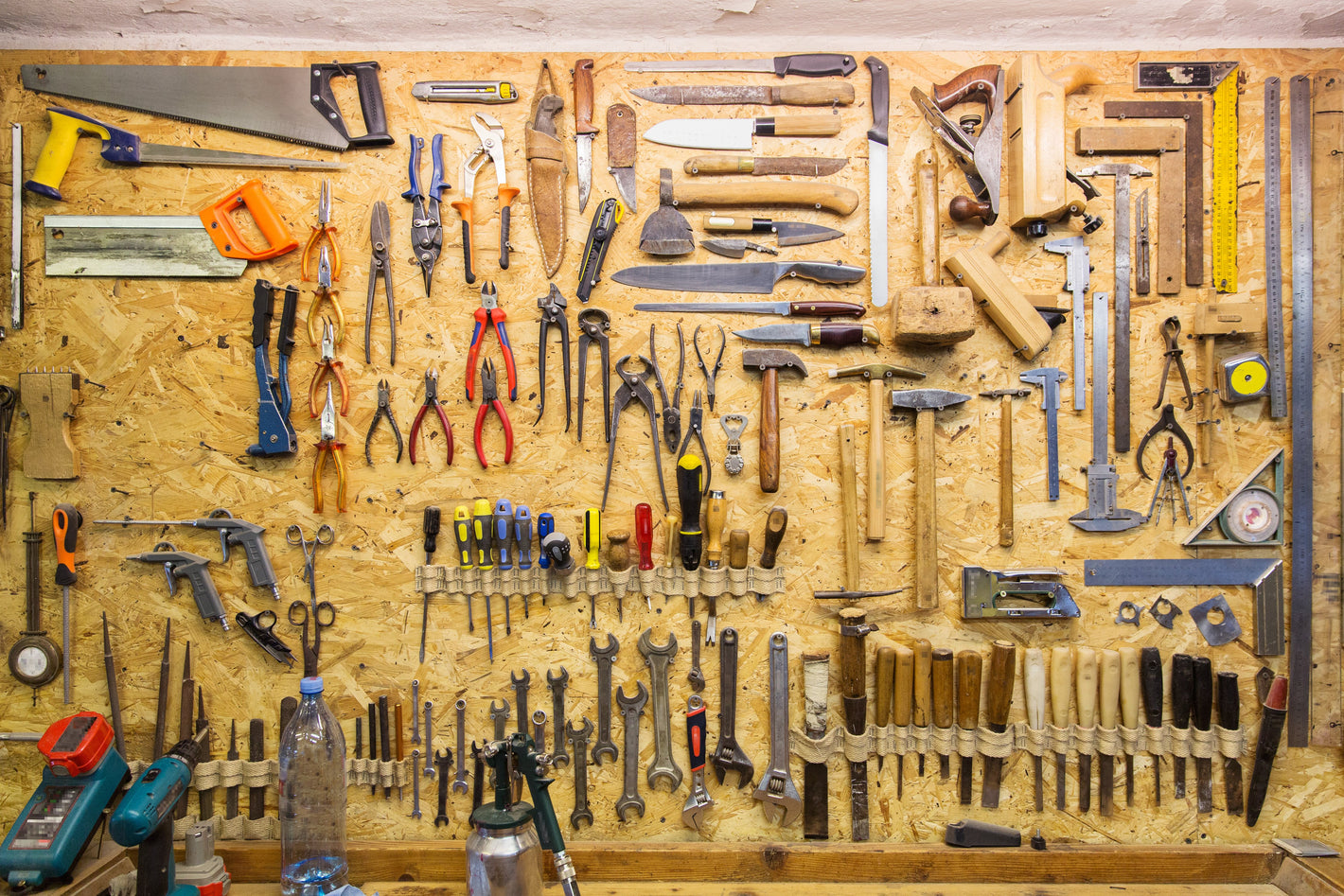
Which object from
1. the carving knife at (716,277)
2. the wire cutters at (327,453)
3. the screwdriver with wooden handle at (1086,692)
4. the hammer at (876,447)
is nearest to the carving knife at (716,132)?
the carving knife at (716,277)

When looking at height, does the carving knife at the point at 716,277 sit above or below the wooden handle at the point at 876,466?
above

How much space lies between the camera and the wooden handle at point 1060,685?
6.92ft

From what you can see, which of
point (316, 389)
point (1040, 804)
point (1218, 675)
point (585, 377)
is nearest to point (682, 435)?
point (585, 377)

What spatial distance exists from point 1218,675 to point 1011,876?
866mm

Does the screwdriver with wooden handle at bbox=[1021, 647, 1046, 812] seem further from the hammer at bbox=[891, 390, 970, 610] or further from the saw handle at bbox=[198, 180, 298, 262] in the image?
the saw handle at bbox=[198, 180, 298, 262]

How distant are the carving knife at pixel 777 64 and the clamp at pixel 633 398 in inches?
35.5

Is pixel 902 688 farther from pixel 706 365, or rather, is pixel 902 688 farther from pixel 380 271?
pixel 380 271

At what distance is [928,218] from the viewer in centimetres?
211

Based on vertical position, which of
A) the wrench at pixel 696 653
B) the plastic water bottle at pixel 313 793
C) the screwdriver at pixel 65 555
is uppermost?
the screwdriver at pixel 65 555

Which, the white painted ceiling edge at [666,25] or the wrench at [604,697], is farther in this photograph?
the wrench at [604,697]

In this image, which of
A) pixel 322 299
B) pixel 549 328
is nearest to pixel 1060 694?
pixel 549 328

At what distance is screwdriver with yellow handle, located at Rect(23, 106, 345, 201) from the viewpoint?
212 cm

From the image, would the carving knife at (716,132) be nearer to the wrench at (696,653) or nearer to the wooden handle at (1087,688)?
the wrench at (696,653)

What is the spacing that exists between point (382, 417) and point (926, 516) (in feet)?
5.48
